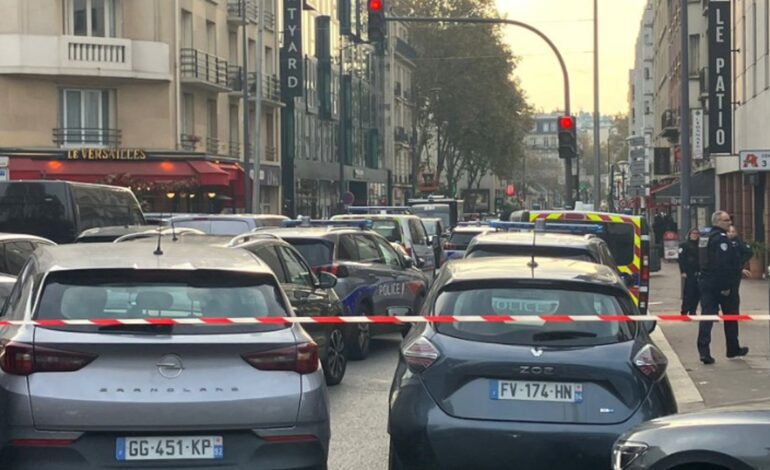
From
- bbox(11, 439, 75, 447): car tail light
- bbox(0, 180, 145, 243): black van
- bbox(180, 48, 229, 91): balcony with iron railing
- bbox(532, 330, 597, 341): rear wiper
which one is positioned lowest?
bbox(11, 439, 75, 447): car tail light

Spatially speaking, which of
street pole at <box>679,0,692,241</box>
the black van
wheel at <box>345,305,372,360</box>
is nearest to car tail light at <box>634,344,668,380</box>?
wheel at <box>345,305,372,360</box>

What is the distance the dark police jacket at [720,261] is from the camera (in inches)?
537

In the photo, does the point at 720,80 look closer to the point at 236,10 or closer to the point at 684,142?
the point at 684,142

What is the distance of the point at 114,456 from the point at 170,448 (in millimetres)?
275

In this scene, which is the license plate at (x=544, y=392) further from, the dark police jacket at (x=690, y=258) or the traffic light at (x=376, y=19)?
the traffic light at (x=376, y=19)

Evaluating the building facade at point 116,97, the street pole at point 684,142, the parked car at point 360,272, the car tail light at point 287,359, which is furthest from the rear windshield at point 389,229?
the car tail light at point 287,359

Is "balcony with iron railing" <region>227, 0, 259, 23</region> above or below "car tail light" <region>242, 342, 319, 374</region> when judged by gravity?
above

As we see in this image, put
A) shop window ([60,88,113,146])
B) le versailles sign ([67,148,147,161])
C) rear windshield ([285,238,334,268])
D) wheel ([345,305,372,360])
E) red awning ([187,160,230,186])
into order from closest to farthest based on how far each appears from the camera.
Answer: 1. wheel ([345,305,372,360])
2. rear windshield ([285,238,334,268])
3. le versailles sign ([67,148,147,161])
4. shop window ([60,88,113,146])
5. red awning ([187,160,230,186])

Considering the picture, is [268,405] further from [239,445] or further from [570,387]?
[570,387]

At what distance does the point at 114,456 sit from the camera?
5.91 metres

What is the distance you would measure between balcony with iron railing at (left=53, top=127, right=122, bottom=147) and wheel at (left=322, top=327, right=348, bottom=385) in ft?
94.8

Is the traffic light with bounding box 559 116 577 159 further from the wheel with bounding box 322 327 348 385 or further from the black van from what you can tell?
the wheel with bounding box 322 327 348 385

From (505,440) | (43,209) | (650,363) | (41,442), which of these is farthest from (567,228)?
(41,442)

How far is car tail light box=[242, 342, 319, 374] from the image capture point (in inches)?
247
